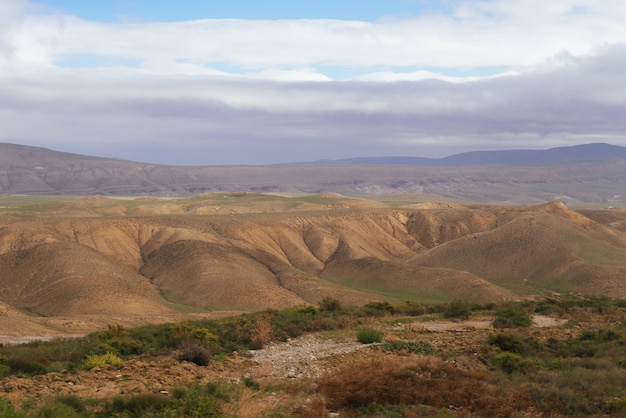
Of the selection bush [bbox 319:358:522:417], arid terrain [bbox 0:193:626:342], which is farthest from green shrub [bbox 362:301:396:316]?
bush [bbox 319:358:522:417]

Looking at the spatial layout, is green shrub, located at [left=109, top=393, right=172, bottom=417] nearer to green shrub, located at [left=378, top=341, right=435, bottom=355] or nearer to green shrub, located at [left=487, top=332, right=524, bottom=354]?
green shrub, located at [left=378, top=341, right=435, bottom=355]

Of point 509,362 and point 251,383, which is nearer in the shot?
point 251,383

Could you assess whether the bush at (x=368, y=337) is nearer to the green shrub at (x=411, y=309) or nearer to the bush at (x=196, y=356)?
the bush at (x=196, y=356)

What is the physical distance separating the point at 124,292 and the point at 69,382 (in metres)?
40.9

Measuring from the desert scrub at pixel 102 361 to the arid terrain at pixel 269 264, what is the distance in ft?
64.6

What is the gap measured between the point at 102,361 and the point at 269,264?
175 feet

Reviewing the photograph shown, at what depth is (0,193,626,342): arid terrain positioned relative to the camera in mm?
54688

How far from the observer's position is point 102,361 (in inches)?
725

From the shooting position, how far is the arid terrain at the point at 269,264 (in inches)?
2153

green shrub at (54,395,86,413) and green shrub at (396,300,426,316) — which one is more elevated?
green shrub at (54,395,86,413)

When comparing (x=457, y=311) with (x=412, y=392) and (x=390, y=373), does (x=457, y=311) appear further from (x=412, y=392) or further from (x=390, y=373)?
(x=412, y=392)

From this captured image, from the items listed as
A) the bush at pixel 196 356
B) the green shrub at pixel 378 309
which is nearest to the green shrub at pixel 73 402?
the bush at pixel 196 356

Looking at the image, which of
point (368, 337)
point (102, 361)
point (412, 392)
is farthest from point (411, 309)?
point (412, 392)

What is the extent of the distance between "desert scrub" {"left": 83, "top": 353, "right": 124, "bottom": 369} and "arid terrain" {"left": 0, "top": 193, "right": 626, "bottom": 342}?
1968cm
